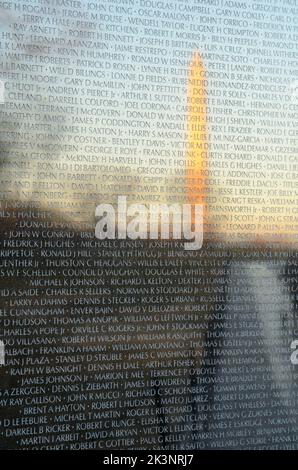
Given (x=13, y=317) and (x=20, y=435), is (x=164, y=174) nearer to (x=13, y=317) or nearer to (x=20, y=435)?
(x=13, y=317)

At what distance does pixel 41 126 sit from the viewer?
2406 mm

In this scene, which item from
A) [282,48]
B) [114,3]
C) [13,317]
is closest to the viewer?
[13,317]

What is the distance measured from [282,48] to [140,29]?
0.59 meters

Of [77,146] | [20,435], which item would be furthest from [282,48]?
[20,435]

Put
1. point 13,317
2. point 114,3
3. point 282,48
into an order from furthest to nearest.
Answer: point 282,48
point 114,3
point 13,317

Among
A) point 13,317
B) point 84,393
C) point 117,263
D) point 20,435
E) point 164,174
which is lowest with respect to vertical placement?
point 20,435

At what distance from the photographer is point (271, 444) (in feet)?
8.71

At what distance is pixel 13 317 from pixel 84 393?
37cm

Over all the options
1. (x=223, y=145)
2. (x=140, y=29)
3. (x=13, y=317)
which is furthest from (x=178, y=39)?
(x=13, y=317)

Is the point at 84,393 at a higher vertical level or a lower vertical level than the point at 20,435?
higher

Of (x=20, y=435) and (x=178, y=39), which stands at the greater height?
(x=178, y=39)

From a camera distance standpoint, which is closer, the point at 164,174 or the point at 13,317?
the point at 13,317

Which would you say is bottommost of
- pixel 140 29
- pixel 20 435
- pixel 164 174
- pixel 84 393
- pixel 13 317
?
pixel 20 435

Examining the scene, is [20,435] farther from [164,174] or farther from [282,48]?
[282,48]
